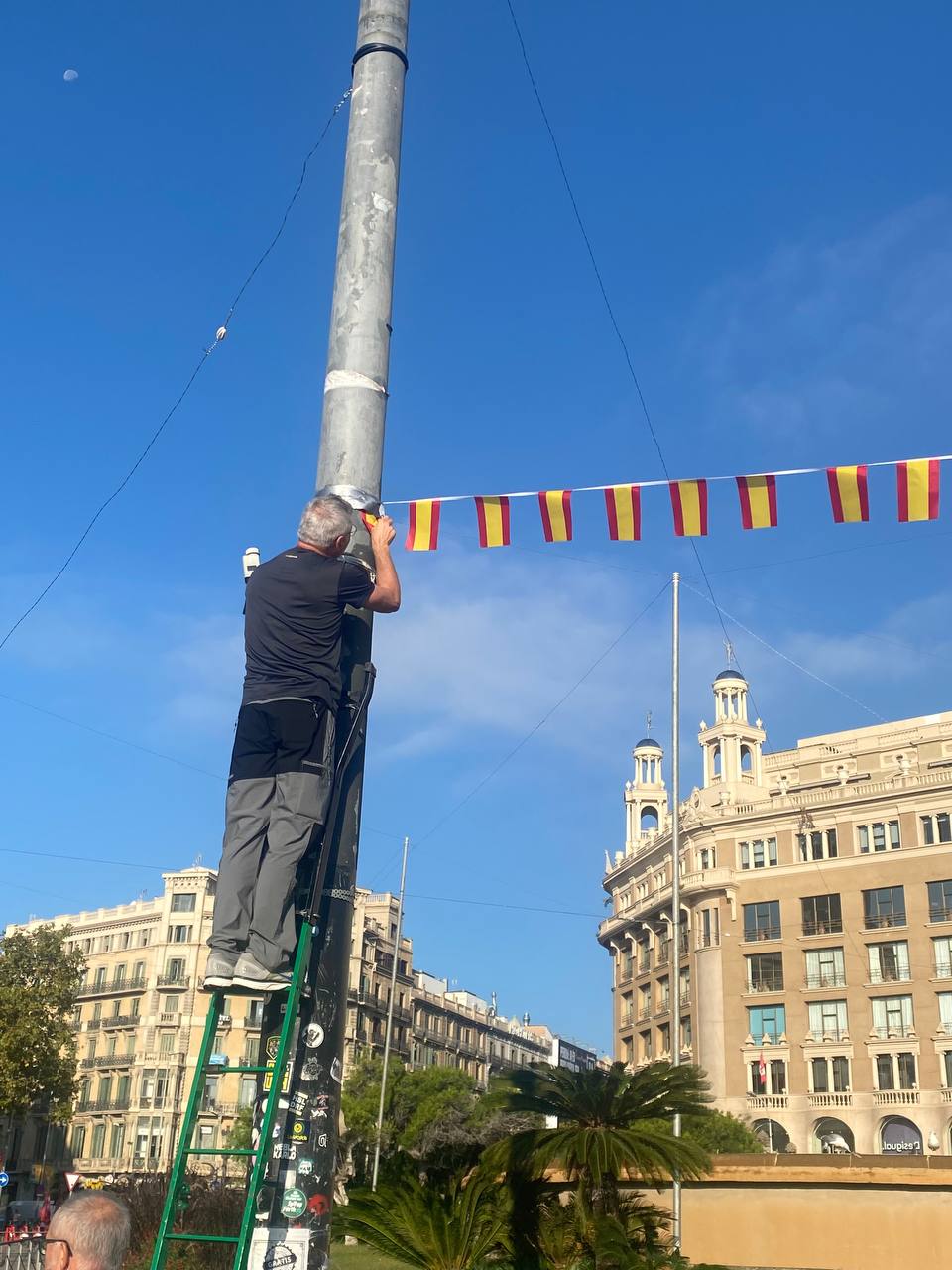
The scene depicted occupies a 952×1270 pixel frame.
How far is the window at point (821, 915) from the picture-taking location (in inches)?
A: 2685

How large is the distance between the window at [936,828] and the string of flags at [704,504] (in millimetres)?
60285

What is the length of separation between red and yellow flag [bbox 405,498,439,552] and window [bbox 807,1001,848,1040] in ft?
207

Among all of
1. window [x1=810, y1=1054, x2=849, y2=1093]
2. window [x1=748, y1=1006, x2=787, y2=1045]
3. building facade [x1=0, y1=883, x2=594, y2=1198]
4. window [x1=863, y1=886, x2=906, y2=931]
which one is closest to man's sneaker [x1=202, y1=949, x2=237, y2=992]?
window [x1=810, y1=1054, x2=849, y2=1093]

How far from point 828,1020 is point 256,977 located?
6703 centimetres

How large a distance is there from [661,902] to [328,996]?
73.9 m

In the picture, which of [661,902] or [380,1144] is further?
[661,902]

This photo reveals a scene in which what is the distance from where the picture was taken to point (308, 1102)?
5.88m

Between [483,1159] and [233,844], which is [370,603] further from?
[483,1159]

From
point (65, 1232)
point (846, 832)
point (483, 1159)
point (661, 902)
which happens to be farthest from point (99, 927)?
point (65, 1232)

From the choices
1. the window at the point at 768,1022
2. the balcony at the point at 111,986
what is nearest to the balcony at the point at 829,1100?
the window at the point at 768,1022

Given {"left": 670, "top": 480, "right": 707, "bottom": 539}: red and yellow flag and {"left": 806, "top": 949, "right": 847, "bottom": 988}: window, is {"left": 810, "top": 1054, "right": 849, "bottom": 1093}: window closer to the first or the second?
{"left": 806, "top": 949, "right": 847, "bottom": 988}: window

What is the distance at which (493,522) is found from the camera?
10.6 metres

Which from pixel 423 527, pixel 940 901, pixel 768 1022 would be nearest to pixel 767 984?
pixel 768 1022

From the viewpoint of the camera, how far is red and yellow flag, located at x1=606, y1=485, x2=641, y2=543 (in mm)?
11125
